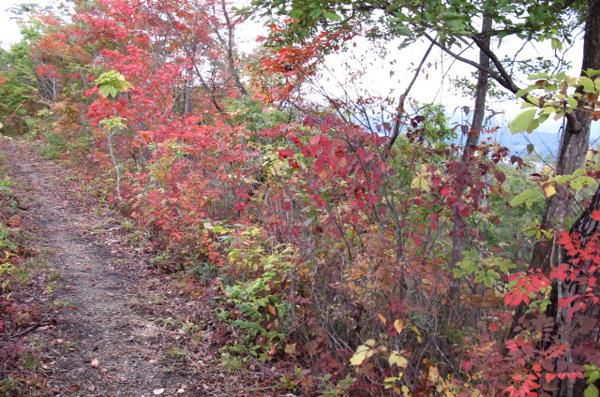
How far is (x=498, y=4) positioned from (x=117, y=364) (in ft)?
14.3

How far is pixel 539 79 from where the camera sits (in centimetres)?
218

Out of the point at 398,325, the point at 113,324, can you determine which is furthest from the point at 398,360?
the point at 113,324

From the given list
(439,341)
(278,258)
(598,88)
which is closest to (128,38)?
(278,258)

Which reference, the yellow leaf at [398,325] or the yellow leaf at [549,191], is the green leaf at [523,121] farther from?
the yellow leaf at [398,325]

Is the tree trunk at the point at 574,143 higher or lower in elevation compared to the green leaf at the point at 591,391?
higher

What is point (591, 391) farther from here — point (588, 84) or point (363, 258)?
point (363, 258)

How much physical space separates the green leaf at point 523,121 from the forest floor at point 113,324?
3.35 meters

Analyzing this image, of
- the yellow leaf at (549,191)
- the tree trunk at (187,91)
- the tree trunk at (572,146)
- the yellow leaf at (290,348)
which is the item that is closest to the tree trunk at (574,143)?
the tree trunk at (572,146)

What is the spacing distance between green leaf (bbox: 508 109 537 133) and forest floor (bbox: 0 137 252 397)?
335cm

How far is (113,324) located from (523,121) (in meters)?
4.45

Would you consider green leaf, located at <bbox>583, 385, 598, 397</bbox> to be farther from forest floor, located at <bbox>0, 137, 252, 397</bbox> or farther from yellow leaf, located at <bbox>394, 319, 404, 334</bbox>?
forest floor, located at <bbox>0, 137, 252, 397</bbox>

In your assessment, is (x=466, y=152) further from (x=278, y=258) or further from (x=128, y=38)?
(x=128, y=38)

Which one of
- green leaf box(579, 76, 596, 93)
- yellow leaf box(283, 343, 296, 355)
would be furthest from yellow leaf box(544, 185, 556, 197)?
yellow leaf box(283, 343, 296, 355)

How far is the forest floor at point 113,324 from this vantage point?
13.3 feet
